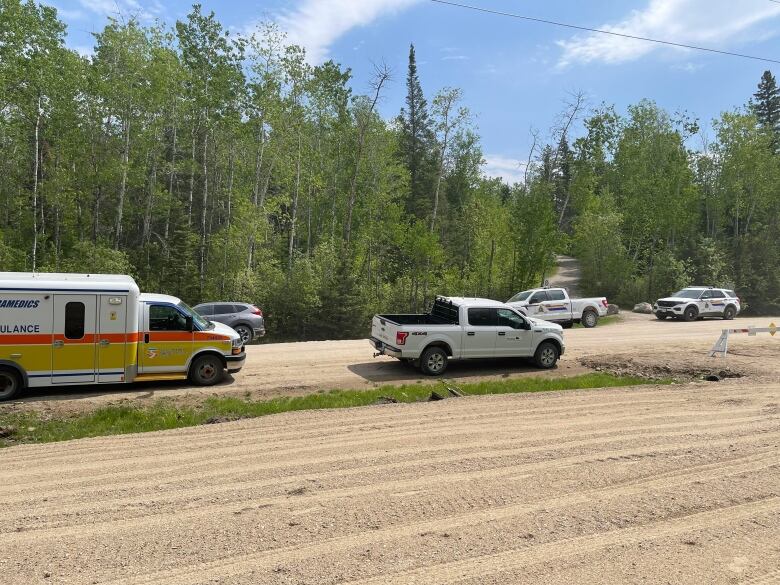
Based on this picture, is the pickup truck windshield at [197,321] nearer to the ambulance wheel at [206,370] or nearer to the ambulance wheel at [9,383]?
the ambulance wheel at [206,370]

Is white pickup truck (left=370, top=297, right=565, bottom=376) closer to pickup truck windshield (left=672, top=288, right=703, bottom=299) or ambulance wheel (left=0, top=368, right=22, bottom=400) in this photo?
ambulance wheel (left=0, top=368, right=22, bottom=400)

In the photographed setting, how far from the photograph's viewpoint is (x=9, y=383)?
1101 centimetres

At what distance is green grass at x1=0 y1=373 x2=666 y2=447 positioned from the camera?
30.3 feet

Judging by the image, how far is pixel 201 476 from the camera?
21.6ft

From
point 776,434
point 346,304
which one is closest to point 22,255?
point 346,304

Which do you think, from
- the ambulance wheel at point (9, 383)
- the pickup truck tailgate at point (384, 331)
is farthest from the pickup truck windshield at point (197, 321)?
the pickup truck tailgate at point (384, 331)

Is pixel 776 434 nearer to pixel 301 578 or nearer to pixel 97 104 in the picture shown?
pixel 301 578

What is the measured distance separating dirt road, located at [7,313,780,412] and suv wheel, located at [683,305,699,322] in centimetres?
610

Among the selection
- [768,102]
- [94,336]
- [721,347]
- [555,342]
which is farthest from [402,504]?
[768,102]

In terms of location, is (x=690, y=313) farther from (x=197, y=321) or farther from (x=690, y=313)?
(x=197, y=321)

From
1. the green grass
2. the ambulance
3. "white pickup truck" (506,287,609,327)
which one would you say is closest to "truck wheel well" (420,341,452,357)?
the green grass

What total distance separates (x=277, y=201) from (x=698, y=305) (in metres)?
24.8

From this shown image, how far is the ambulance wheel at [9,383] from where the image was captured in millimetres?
10883

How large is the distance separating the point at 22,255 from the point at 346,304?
16672mm
